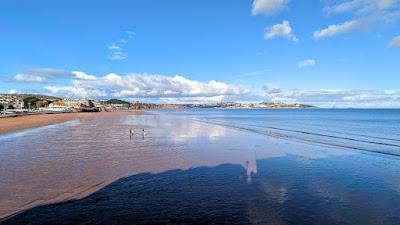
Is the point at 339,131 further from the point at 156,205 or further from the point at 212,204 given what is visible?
the point at 156,205

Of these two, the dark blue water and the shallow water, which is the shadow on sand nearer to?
the shallow water

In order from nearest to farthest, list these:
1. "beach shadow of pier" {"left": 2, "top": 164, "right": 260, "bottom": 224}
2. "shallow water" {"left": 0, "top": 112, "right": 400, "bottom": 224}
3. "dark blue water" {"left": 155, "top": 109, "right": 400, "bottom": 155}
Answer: "beach shadow of pier" {"left": 2, "top": 164, "right": 260, "bottom": 224}, "shallow water" {"left": 0, "top": 112, "right": 400, "bottom": 224}, "dark blue water" {"left": 155, "top": 109, "right": 400, "bottom": 155}

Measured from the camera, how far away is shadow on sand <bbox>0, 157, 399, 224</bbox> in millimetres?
8016

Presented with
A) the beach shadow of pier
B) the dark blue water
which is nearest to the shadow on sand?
the beach shadow of pier

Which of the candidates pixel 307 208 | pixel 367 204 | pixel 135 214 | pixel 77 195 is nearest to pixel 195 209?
pixel 135 214

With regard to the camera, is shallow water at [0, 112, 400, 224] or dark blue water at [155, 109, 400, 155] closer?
shallow water at [0, 112, 400, 224]

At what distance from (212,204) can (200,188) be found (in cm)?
187

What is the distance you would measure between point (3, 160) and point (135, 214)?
38.3ft

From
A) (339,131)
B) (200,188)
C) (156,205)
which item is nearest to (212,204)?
(156,205)

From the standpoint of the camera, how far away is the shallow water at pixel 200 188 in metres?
8.30

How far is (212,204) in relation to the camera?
918 cm

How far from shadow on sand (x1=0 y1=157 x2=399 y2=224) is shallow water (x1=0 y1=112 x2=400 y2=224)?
3 cm

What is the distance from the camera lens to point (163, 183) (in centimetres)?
1177

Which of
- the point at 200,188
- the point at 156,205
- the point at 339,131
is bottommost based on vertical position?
the point at 339,131
